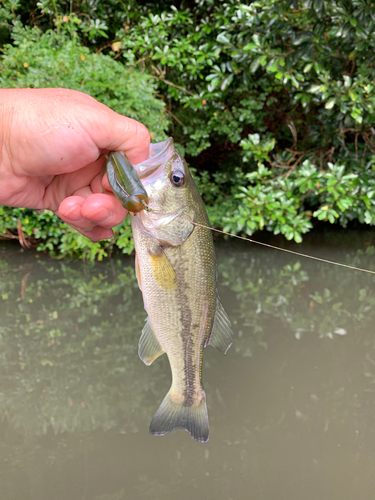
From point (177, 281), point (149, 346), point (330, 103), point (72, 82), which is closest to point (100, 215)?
point (177, 281)

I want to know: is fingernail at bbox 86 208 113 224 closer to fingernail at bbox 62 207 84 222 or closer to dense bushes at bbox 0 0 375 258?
fingernail at bbox 62 207 84 222

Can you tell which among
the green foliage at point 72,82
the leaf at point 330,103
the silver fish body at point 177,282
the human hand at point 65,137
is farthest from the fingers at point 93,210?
the leaf at point 330,103

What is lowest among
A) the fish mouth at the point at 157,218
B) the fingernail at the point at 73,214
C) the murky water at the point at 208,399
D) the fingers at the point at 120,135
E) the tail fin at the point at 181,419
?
the murky water at the point at 208,399

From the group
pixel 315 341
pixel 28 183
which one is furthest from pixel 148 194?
pixel 315 341

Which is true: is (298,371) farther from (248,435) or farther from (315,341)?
(248,435)

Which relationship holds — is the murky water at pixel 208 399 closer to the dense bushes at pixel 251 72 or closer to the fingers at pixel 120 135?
A: the dense bushes at pixel 251 72

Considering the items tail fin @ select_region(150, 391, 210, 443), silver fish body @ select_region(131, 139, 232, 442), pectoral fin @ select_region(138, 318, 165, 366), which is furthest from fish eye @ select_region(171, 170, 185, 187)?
tail fin @ select_region(150, 391, 210, 443)

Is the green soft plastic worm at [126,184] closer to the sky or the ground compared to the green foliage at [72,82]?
closer to the sky

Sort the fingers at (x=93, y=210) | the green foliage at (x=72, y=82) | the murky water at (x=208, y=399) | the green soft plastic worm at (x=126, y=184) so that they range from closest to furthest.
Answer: the green soft plastic worm at (x=126, y=184)
the fingers at (x=93, y=210)
the murky water at (x=208, y=399)
the green foliage at (x=72, y=82)
